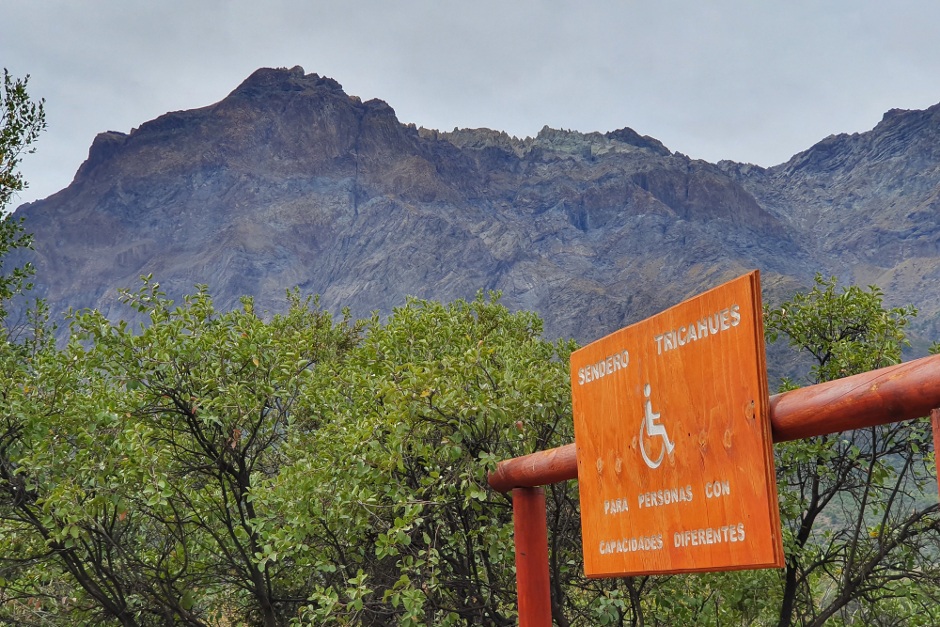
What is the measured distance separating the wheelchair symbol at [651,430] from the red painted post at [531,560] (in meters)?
1.69

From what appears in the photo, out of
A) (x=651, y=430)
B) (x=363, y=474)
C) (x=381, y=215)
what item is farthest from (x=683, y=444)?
(x=381, y=215)

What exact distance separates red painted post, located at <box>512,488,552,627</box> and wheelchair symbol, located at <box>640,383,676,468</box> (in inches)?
66.6

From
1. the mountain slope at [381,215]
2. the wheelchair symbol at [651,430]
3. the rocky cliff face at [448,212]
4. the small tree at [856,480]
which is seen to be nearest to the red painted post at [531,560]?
the wheelchair symbol at [651,430]

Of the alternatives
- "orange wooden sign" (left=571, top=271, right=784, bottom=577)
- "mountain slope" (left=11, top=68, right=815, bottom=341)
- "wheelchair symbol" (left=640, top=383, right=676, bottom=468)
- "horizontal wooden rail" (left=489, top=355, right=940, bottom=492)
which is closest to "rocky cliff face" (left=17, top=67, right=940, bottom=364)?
"mountain slope" (left=11, top=68, right=815, bottom=341)

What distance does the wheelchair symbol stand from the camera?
2885mm

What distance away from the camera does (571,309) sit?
364ft

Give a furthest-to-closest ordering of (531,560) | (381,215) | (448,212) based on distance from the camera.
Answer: (448,212)
(381,215)
(531,560)

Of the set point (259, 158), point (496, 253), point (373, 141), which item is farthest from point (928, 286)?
point (259, 158)

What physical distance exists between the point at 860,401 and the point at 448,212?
14516 centimetres

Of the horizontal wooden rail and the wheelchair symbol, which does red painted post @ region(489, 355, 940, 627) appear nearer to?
the horizontal wooden rail

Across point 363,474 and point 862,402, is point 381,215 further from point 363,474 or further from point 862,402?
point 862,402

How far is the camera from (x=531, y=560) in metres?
4.53

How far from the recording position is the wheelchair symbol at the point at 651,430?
114 inches

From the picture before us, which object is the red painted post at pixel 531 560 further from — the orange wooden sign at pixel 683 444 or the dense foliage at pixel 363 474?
the orange wooden sign at pixel 683 444
